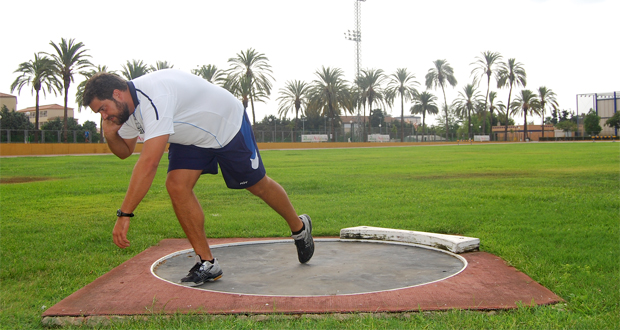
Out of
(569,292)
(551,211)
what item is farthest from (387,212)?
(569,292)

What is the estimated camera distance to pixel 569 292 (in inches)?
137

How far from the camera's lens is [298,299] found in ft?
10.5

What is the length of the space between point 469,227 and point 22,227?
18.3 ft

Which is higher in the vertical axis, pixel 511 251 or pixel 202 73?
pixel 202 73

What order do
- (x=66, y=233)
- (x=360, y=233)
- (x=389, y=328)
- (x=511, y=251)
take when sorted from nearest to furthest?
(x=389, y=328) → (x=511, y=251) → (x=360, y=233) → (x=66, y=233)

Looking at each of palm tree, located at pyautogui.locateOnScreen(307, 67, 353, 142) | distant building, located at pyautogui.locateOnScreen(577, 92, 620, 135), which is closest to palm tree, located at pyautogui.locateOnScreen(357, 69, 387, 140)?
palm tree, located at pyautogui.locateOnScreen(307, 67, 353, 142)

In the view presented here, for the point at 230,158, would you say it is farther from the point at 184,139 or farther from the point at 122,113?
the point at 122,113

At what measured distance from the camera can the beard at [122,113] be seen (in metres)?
3.05

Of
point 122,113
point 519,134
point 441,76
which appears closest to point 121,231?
point 122,113

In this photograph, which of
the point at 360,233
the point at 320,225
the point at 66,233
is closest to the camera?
the point at 360,233

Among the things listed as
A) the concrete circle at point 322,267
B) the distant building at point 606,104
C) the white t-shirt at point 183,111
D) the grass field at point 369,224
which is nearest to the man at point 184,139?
the white t-shirt at point 183,111

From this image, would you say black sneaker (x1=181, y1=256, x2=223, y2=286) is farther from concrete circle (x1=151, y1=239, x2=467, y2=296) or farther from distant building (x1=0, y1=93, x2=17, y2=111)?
distant building (x1=0, y1=93, x2=17, y2=111)

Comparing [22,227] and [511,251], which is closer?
[511,251]

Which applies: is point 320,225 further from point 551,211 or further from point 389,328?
point 389,328
